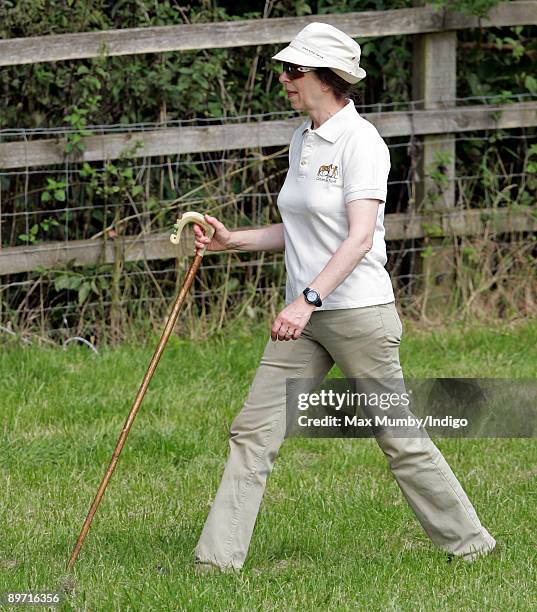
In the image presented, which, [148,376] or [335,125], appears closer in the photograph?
[335,125]

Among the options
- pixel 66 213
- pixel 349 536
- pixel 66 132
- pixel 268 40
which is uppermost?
pixel 268 40

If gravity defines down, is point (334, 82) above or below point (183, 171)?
above

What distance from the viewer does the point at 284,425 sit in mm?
4645

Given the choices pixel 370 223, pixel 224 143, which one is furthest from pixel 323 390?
pixel 370 223

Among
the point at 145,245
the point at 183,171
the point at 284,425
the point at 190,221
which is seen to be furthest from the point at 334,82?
the point at 183,171

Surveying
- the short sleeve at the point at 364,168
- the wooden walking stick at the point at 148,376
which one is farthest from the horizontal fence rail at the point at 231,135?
the short sleeve at the point at 364,168

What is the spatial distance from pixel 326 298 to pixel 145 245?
3.49 meters

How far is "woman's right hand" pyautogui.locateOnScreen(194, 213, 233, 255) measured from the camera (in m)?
4.82

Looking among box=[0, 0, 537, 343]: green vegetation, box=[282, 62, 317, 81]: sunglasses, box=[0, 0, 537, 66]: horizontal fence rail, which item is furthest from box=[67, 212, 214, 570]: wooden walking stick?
box=[0, 0, 537, 343]: green vegetation

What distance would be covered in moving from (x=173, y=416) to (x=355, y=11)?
3470mm

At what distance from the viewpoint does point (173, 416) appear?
6.62 metres

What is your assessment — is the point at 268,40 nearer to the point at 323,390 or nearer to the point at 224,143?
the point at 224,143

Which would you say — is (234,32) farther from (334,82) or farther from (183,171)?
(334,82)

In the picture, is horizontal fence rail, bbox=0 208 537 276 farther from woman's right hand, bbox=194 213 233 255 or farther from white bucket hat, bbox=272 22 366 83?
white bucket hat, bbox=272 22 366 83
